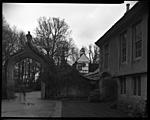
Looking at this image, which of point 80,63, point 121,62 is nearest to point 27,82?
point 80,63

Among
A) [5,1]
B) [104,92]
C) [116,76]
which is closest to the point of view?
[5,1]

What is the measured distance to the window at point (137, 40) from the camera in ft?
47.6

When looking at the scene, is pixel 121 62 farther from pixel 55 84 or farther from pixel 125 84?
pixel 55 84

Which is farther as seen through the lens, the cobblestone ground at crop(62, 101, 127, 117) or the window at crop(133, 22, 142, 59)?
the window at crop(133, 22, 142, 59)

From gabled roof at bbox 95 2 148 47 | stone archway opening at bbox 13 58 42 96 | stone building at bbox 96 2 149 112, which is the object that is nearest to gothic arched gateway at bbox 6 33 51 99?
gabled roof at bbox 95 2 148 47

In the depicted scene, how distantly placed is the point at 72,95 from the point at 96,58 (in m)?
14.2

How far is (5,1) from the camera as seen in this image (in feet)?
10.8

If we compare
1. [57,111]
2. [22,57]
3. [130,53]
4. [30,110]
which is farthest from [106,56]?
[30,110]

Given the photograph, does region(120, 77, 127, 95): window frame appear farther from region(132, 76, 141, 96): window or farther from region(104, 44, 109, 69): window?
region(104, 44, 109, 69): window

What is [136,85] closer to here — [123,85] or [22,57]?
[123,85]

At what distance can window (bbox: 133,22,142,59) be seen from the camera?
47.6ft

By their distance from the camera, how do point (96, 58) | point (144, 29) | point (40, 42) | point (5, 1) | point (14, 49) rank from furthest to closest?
point (96, 58) < point (40, 42) < point (14, 49) < point (144, 29) < point (5, 1)

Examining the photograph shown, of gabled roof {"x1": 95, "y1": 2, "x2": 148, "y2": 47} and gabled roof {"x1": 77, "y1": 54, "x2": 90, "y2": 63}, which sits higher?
gabled roof {"x1": 95, "y1": 2, "x2": 148, "y2": 47}

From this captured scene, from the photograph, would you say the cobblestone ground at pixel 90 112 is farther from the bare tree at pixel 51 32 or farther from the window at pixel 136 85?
the bare tree at pixel 51 32
